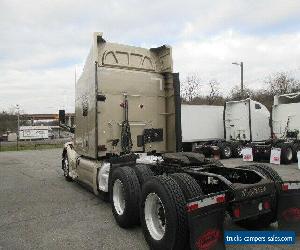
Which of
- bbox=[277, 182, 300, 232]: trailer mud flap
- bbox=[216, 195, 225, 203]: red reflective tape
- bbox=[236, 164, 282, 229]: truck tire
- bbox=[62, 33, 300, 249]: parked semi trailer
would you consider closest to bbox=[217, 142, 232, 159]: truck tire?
bbox=[62, 33, 300, 249]: parked semi trailer

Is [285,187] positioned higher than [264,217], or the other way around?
[285,187]

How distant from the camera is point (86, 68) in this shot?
27.0 feet

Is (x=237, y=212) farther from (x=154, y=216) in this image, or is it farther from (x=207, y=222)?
(x=154, y=216)

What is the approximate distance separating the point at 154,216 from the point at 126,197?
32.1 inches

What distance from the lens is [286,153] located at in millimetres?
15008

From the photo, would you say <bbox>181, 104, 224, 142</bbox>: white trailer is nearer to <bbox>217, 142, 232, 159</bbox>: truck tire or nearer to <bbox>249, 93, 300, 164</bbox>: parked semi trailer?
<bbox>217, 142, 232, 159</bbox>: truck tire

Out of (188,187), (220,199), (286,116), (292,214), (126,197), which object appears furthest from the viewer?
(286,116)

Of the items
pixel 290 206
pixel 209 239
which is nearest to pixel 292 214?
pixel 290 206

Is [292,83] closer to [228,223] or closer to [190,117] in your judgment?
[190,117]

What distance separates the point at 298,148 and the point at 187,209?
1304 cm

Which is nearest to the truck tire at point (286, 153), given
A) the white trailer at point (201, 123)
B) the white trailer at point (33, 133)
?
the white trailer at point (201, 123)

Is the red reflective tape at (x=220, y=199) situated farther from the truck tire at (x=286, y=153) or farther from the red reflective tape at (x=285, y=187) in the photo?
the truck tire at (x=286, y=153)

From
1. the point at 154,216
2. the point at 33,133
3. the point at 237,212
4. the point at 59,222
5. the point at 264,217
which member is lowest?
the point at 59,222

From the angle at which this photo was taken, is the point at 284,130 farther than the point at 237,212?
Yes
